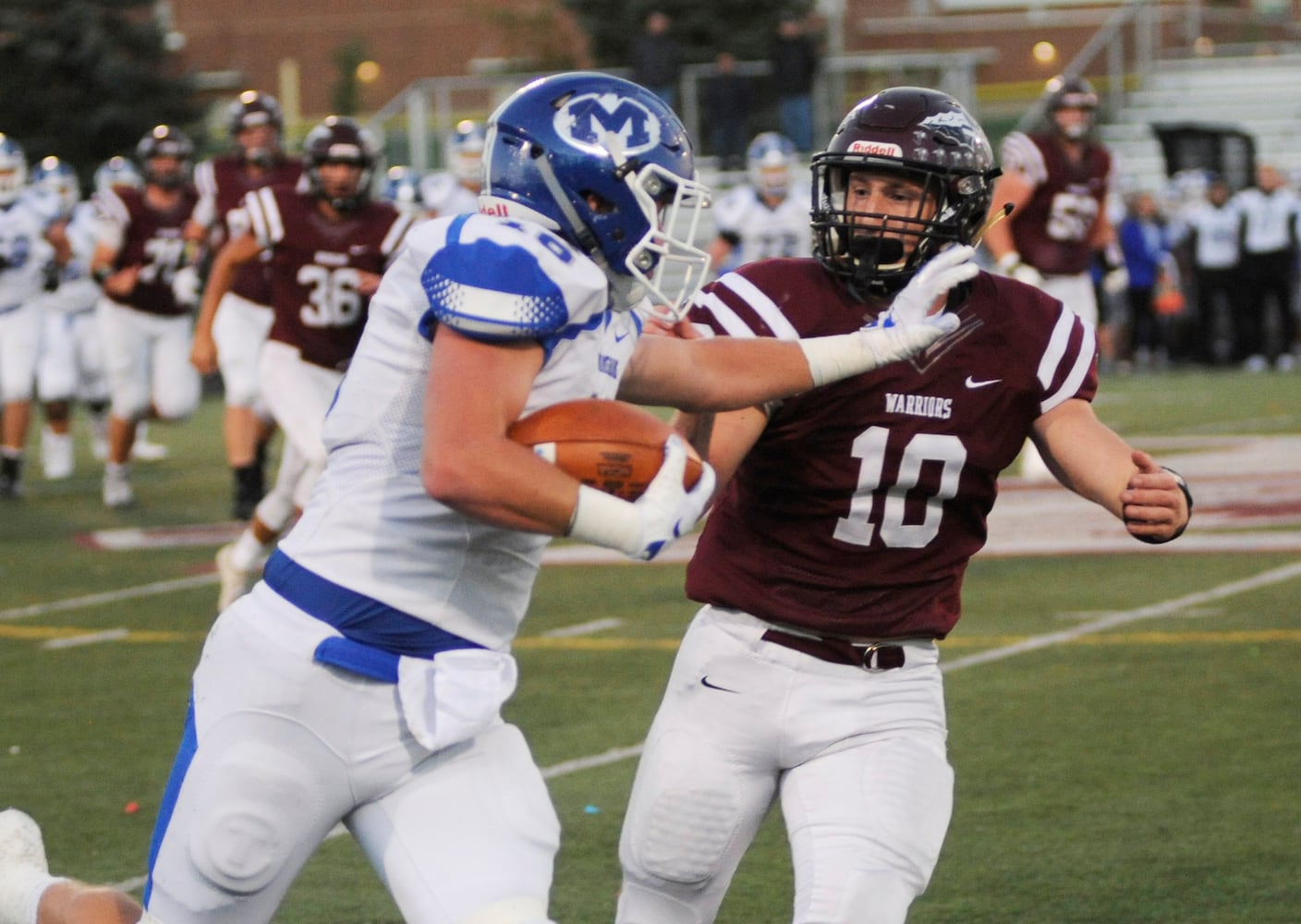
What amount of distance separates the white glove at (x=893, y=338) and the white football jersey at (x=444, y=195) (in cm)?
926

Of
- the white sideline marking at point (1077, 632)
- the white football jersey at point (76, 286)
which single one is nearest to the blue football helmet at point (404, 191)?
the white football jersey at point (76, 286)

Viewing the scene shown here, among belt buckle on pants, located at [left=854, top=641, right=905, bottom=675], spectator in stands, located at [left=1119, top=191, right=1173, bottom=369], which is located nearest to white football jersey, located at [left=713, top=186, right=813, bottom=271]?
spectator in stands, located at [left=1119, top=191, right=1173, bottom=369]

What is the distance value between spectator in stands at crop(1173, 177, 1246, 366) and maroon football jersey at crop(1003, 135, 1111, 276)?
9.18 meters

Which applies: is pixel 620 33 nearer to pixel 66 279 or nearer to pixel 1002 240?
pixel 66 279

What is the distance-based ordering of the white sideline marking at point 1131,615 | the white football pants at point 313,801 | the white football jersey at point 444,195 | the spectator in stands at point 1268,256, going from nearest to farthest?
the white football pants at point 313,801 → the white sideline marking at point 1131,615 → the white football jersey at point 444,195 → the spectator in stands at point 1268,256

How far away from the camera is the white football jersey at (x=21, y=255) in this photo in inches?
463

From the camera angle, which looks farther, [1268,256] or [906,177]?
[1268,256]

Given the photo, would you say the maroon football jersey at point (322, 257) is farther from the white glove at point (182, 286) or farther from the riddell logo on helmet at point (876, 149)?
the riddell logo on helmet at point (876, 149)

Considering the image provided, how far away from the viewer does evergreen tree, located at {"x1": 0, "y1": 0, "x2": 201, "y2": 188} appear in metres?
24.2

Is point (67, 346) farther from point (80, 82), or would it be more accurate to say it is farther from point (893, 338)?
point (80, 82)

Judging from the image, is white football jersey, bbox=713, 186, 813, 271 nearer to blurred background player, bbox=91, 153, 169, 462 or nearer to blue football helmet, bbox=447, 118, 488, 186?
blue football helmet, bbox=447, 118, 488, 186

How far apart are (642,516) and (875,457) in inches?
28.6

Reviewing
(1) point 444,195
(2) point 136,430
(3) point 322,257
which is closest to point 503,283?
(3) point 322,257

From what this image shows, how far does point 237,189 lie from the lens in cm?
1077
